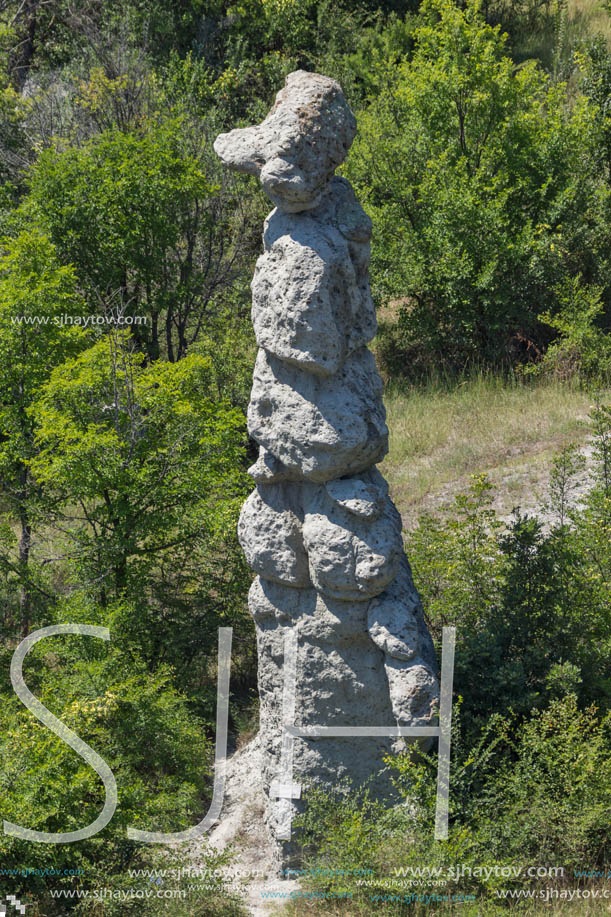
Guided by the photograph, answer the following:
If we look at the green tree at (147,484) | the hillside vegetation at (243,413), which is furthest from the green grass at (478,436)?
the green tree at (147,484)

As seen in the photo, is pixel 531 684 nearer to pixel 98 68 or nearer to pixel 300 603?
pixel 300 603

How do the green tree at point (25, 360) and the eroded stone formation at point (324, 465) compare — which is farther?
the green tree at point (25, 360)

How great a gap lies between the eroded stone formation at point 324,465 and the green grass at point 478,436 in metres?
6.66

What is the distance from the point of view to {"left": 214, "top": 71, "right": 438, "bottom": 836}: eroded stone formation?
777cm

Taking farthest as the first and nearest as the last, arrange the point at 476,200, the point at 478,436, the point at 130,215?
the point at 476,200 → the point at 130,215 → the point at 478,436

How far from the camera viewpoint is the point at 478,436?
17.0 meters

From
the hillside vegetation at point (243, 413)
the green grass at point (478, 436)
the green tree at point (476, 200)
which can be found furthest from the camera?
the green tree at point (476, 200)

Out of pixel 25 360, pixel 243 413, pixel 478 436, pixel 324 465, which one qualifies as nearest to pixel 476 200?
pixel 478 436

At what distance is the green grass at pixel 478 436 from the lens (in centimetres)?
1555

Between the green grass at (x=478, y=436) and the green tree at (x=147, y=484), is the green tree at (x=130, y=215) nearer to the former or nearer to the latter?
the green grass at (x=478, y=436)

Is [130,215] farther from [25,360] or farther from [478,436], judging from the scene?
[478,436]

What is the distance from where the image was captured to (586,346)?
18.2m

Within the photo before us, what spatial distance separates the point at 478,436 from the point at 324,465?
9.42m

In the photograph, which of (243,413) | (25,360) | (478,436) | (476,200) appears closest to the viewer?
(25,360)
